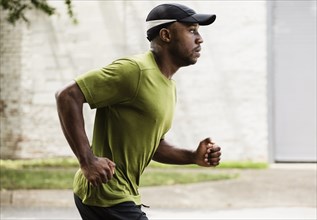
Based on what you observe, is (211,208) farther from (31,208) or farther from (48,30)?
(48,30)

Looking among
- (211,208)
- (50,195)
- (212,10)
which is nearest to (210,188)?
(211,208)

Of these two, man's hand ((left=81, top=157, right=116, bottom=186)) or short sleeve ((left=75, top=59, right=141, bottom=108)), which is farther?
short sleeve ((left=75, top=59, right=141, bottom=108))

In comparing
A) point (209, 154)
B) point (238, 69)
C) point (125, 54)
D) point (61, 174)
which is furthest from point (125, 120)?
point (125, 54)

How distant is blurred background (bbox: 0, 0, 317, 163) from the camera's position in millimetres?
13055

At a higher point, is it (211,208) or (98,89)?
(98,89)

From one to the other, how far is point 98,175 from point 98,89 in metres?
0.36

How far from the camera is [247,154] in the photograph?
513 inches

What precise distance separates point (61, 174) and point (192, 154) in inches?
301

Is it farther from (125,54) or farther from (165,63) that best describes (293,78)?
(165,63)

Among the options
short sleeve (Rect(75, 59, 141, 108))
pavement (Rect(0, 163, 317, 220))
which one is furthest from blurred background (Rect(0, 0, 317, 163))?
short sleeve (Rect(75, 59, 141, 108))

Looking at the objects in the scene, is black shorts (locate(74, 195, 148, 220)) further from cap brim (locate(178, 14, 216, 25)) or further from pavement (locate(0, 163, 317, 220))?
pavement (locate(0, 163, 317, 220))

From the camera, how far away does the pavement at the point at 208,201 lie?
845 centimetres

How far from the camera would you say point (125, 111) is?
3045mm

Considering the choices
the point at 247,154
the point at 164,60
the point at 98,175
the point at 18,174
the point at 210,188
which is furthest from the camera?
the point at 247,154
